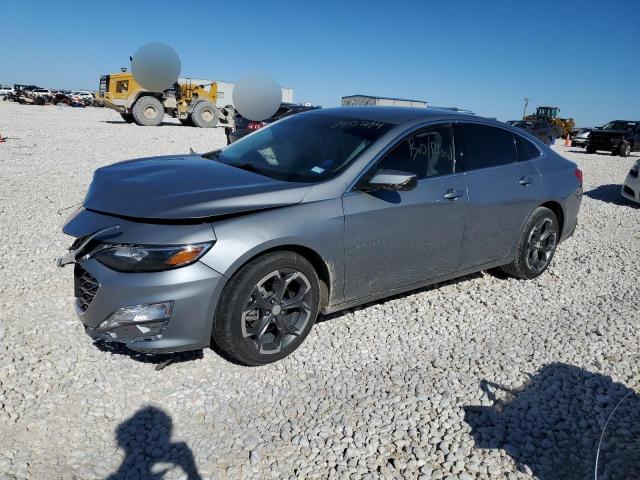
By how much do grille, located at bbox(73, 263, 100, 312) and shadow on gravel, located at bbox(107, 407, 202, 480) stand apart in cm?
70

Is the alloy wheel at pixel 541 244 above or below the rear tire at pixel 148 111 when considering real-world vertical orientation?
below

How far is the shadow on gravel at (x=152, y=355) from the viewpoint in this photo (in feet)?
9.92

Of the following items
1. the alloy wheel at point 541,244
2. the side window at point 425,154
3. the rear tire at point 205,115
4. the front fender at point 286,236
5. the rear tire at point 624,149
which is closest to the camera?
the front fender at point 286,236

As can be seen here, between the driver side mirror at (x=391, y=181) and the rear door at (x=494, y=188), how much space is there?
0.94 metres

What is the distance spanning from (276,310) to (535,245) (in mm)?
2929

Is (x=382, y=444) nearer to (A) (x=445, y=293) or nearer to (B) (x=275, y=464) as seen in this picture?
(B) (x=275, y=464)

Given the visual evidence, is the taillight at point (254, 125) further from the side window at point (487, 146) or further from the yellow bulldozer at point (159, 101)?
the yellow bulldozer at point (159, 101)

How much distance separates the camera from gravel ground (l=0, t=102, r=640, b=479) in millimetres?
2303

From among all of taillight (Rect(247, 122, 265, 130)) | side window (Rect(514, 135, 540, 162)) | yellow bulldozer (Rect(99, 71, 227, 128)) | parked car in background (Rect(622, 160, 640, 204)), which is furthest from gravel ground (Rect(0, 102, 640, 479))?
yellow bulldozer (Rect(99, 71, 227, 128))

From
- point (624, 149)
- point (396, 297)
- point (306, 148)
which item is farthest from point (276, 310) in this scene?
point (624, 149)

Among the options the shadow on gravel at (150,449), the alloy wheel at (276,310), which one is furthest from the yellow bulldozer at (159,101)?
the shadow on gravel at (150,449)

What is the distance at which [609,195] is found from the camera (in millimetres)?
10133

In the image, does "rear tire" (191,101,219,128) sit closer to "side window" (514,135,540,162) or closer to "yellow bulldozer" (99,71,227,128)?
"yellow bulldozer" (99,71,227,128)

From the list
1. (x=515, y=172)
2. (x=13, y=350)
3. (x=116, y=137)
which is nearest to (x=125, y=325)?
(x=13, y=350)
